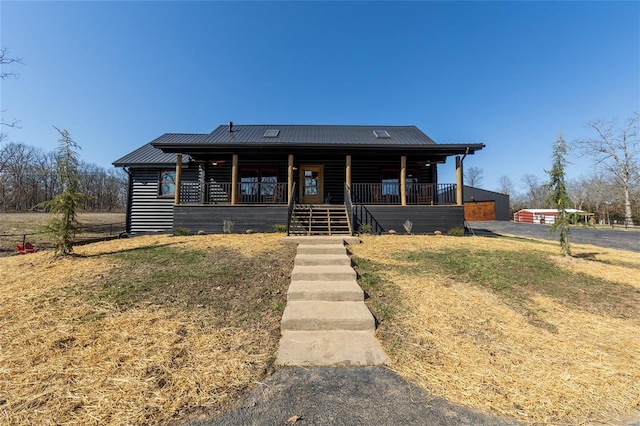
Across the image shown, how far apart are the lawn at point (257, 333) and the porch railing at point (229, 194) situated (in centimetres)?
586

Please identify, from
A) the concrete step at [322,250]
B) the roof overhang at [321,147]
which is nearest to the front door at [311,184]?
the roof overhang at [321,147]

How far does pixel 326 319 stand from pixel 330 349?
1.51ft

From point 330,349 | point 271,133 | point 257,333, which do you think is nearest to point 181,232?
point 257,333

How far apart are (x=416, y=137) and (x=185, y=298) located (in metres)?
13.5

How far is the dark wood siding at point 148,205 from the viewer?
12.4 m

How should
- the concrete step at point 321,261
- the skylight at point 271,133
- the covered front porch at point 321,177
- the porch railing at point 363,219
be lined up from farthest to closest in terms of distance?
the skylight at point 271,133 < the covered front porch at point 321,177 < the porch railing at point 363,219 < the concrete step at point 321,261

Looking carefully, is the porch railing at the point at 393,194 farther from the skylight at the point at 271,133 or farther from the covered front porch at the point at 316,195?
the skylight at the point at 271,133

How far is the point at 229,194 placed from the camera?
12.0 m

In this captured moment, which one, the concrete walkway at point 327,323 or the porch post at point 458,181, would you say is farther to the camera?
the porch post at point 458,181

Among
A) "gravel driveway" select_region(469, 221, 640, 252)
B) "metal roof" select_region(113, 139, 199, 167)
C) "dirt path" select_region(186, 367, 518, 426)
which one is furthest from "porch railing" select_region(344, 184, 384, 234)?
"metal roof" select_region(113, 139, 199, 167)

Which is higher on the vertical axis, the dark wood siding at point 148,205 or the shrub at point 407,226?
the dark wood siding at point 148,205

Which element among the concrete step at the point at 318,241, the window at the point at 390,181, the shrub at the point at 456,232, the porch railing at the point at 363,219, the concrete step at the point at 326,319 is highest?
the window at the point at 390,181

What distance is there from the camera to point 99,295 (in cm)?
375

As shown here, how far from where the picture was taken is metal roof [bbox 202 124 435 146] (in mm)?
12797
